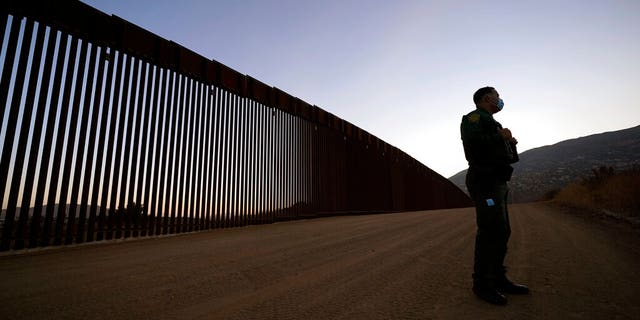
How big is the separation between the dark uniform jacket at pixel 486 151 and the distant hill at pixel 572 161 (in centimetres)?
5231

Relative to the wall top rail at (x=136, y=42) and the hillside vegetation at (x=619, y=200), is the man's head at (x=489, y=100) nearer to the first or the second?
the wall top rail at (x=136, y=42)

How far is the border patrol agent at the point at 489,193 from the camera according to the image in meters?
2.33

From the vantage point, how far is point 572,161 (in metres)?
68.9

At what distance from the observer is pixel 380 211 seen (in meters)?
15.9

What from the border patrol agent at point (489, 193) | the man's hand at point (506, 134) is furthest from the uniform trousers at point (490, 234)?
the man's hand at point (506, 134)

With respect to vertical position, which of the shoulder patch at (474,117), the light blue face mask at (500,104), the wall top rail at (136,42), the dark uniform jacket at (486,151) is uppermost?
the wall top rail at (136,42)

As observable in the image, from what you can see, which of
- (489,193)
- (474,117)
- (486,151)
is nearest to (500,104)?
(474,117)

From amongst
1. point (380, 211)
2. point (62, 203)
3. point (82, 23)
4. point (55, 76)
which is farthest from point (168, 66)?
point (380, 211)

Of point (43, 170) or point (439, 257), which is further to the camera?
point (43, 170)

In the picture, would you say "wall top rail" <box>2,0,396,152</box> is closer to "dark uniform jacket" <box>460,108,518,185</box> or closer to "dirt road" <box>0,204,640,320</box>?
"dirt road" <box>0,204,640,320</box>

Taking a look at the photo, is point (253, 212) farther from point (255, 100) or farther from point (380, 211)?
point (380, 211)

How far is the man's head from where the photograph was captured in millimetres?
2718

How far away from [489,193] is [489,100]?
0.85 meters

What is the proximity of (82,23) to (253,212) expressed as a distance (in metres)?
5.13
